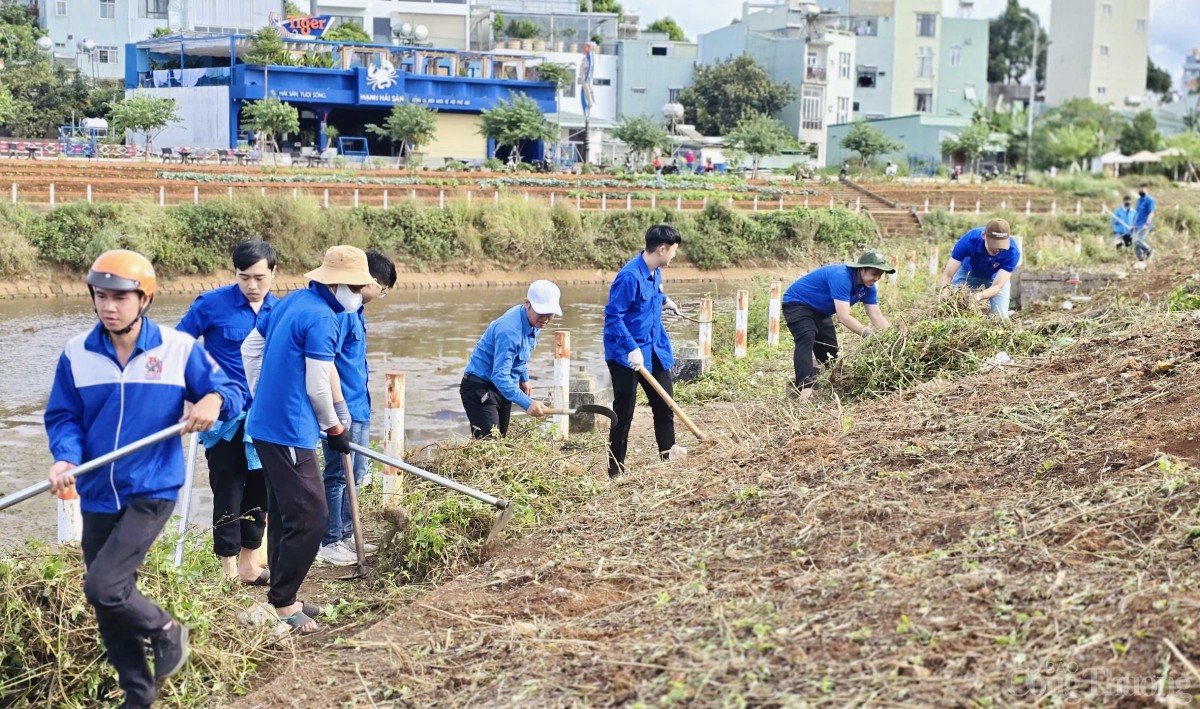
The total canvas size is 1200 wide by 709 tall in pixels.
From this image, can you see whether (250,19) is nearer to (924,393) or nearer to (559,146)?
(559,146)

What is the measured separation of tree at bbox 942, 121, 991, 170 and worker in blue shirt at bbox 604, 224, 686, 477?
56504mm

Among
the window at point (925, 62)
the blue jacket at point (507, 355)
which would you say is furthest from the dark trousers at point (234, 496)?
the window at point (925, 62)

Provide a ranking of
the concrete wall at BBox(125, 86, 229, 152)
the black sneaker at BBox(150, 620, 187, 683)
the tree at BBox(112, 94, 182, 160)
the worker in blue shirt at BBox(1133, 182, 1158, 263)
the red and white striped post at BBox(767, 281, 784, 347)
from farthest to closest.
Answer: the concrete wall at BBox(125, 86, 229, 152) → the tree at BBox(112, 94, 182, 160) → the worker in blue shirt at BBox(1133, 182, 1158, 263) → the red and white striped post at BBox(767, 281, 784, 347) → the black sneaker at BBox(150, 620, 187, 683)

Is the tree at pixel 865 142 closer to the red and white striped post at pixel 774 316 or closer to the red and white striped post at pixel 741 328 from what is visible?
the red and white striped post at pixel 774 316

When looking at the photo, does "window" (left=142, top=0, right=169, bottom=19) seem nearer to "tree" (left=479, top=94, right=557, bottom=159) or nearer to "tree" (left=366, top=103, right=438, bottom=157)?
"tree" (left=366, top=103, right=438, bottom=157)

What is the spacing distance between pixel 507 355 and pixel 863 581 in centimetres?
406

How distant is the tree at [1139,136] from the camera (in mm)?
71825

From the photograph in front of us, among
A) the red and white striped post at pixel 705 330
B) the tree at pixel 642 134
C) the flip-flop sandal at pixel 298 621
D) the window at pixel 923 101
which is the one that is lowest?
the flip-flop sandal at pixel 298 621

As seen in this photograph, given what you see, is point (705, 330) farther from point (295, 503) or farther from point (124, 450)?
point (124, 450)

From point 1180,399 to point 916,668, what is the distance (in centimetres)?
344

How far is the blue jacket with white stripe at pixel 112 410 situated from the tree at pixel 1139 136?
74.4 m

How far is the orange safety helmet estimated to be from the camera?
15.1 feet

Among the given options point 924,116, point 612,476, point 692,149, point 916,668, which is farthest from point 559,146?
point 916,668

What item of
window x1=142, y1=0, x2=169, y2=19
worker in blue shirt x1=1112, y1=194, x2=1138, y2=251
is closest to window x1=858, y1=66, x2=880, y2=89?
window x1=142, y1=0, x2=169, y2=19
